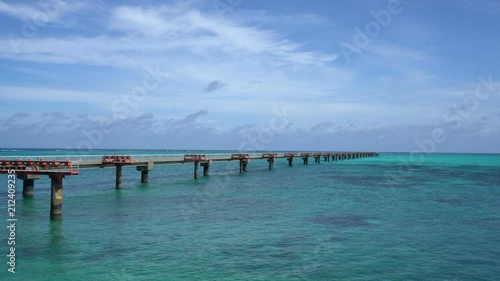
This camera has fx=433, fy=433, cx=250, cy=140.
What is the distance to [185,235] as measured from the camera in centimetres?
2280

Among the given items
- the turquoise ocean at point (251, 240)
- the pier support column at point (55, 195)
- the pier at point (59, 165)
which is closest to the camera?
the turquoise ocean at point (251, 240)

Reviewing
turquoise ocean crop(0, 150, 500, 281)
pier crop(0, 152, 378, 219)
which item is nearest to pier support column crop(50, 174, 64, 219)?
pier crop(0, 152, 378, 219)

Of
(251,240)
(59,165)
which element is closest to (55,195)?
(59,165)

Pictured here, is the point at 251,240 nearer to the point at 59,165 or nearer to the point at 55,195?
the point at 55,195

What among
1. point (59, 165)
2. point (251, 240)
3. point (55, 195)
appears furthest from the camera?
A: point (59, 165)

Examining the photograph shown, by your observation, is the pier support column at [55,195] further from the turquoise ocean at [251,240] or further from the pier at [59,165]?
the turquoise ocean at [251,240]

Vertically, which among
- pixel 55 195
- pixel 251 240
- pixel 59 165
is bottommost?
pixel 251 240

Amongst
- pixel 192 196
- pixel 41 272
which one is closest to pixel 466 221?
pixel 192 196

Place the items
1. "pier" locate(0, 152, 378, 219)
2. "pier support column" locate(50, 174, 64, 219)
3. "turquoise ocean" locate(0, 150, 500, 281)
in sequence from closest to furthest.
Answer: "turquoise ocean" locate(0, 150, 500, 281) → "pier support column" locate(50, 174, 64, 219) → "pier" locate(0, 152, 378, 219)

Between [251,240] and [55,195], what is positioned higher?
[55,195]

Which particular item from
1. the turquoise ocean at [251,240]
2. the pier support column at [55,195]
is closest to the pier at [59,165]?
the pier support column at [55,195]

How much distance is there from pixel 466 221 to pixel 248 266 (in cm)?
1844

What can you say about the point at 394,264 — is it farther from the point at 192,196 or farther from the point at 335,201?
the point at 192,196

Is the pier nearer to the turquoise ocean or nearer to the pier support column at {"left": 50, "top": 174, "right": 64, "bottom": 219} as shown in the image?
the pier support column at {"left": 50, "top": 174, "right": 64, "bottom": 219}
